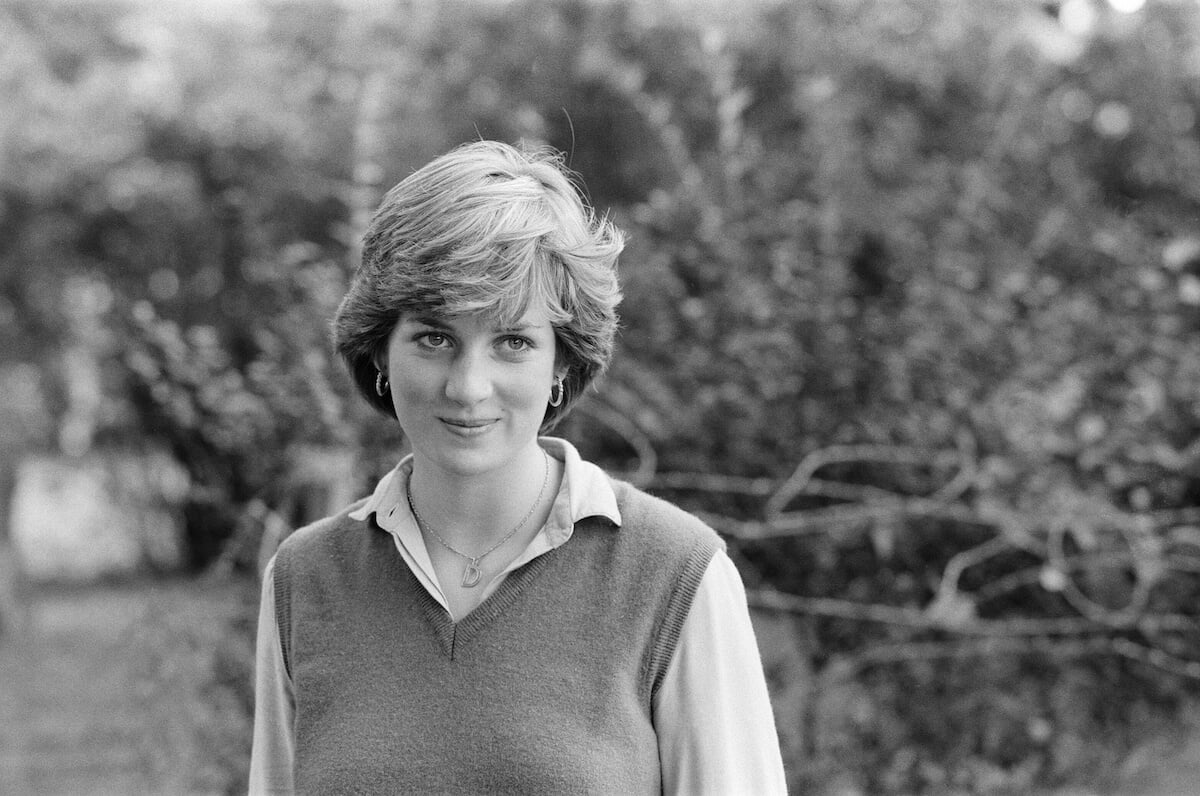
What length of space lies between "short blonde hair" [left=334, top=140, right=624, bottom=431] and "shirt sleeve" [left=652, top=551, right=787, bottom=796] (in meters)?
0.38

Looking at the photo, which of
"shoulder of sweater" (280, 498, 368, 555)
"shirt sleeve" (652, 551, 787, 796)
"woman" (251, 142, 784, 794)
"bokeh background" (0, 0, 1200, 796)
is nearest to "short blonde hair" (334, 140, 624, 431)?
"woman" (251, 142, 784, 794)

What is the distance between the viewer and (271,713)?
175 centimetres

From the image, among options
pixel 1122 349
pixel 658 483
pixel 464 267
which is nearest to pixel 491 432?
pixel 464 267

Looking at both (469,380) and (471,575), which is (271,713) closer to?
(471,575)

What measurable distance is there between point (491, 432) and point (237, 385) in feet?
6.80

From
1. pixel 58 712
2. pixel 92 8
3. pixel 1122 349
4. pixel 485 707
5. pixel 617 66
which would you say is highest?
pixel 92 8

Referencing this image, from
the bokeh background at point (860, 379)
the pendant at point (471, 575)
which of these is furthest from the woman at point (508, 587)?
the bokeh background at point (860, 379)

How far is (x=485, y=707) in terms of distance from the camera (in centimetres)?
155

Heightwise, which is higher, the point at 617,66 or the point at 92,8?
the point at 92,8

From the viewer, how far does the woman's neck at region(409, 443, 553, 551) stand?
166 cm

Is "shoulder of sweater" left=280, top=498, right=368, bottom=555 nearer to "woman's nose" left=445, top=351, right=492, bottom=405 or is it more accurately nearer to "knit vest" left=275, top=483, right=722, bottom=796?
"knit vest" left=275, top=483, right=722, bottom=796

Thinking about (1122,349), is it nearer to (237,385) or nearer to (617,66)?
(617,66)

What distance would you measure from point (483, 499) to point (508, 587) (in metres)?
0.12

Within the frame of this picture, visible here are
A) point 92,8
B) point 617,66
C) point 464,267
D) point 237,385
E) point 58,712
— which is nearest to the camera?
point 464,267
